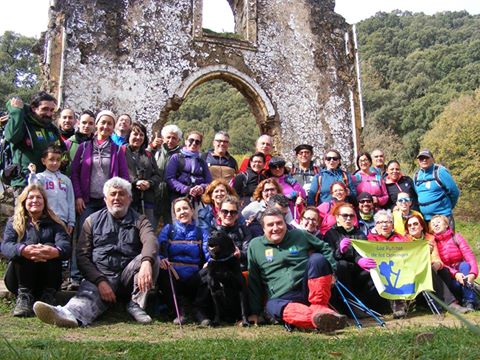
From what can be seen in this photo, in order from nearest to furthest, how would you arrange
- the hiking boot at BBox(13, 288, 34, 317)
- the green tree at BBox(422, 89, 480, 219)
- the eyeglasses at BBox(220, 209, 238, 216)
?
the hiking boot at BBox(13, 288, 34, 317)
the eyeglasses at BBox(220, 209, 238, 216)
the green tree at BBox(422, 89, 480, 219)

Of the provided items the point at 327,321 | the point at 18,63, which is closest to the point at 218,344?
the point at 327,321

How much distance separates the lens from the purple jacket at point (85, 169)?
533cm

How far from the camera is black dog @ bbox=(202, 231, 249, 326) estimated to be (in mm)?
4523

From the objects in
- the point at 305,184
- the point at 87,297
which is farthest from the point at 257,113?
the point at 87,297

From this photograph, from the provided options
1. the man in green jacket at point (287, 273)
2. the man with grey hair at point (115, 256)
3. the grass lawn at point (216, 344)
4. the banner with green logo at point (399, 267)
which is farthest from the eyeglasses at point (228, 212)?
the banner with green logo at point (399, 267)

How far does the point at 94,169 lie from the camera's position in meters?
5.38

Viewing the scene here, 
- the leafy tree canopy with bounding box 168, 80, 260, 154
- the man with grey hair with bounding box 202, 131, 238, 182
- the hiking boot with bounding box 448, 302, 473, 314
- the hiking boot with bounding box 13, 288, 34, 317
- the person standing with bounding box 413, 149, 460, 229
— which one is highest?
the leafy tree canopy with bounding box 168, 80, 260, 154

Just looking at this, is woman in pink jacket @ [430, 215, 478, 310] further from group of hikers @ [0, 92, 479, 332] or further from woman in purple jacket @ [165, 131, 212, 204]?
woman in purple jacket @ [165, 131, 212, 204]

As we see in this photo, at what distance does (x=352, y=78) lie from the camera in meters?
11.9

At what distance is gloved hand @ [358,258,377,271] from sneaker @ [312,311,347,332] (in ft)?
3.90

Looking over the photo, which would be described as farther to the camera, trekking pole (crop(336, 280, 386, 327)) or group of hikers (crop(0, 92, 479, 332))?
trekking pole (crop(336, 280, 386, 327))

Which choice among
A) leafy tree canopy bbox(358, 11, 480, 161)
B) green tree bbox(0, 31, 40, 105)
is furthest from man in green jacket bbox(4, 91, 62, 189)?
green tree bbox(0, 31, 40, 105)

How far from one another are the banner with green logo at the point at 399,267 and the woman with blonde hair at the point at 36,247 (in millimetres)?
3007

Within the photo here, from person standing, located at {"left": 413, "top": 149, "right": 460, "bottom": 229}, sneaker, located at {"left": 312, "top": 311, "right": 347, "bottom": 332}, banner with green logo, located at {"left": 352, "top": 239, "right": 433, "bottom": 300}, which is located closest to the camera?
sneaker, located at {"left": 312, "top": 311, "right": 347, "bottom": 332}
